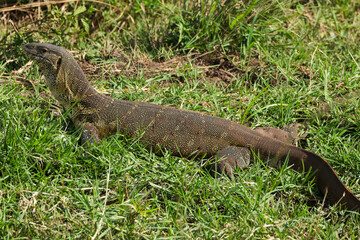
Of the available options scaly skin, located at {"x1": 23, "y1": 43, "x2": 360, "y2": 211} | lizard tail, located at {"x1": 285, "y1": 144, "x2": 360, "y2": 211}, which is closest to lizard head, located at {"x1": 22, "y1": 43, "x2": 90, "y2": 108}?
scaly skin, located at {"x1": 23, "y1": 43, "x2": 360, "y2": 211}

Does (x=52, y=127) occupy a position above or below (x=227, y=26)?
below

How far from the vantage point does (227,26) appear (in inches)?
254

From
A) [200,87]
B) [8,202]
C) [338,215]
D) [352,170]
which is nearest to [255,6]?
[200,87]

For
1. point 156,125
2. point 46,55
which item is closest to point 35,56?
point 46,55

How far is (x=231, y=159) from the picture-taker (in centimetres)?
472

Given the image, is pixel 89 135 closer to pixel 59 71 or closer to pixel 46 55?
pixel 59 71

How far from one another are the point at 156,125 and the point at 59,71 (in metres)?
1.23

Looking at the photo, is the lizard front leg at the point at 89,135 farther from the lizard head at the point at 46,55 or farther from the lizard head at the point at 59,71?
the lizard head at the point at 46,55

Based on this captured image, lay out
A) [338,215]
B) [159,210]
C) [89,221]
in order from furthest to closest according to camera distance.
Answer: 1. [338,215]
2. [159,210]
3. [89,221]

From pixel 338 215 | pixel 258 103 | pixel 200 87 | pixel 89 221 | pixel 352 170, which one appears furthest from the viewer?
pixel 200 87

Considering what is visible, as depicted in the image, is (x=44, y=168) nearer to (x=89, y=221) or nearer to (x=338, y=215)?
(x=89, y=221)

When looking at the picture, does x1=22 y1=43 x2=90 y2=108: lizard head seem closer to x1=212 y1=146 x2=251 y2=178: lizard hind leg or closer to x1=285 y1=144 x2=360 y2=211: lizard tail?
x1=212 y1=146 x2=251 y2=178: lizard hind leg

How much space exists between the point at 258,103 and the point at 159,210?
230cm

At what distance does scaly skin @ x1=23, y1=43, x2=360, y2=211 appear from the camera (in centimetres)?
478
